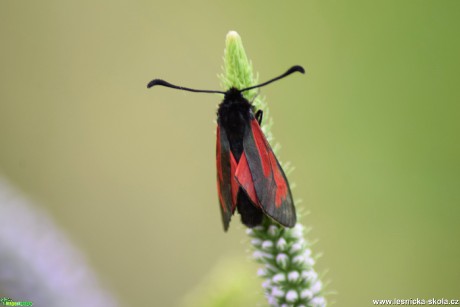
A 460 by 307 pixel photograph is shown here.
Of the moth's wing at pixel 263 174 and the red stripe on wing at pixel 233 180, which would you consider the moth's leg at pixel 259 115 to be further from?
the red stripe on wing at pixel 233 180

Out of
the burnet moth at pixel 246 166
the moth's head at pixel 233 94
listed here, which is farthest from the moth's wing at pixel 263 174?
the moth's head at pixel 233 94

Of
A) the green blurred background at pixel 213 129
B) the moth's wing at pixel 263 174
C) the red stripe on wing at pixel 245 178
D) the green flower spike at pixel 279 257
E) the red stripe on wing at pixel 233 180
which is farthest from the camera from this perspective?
the green blurred background at pixel 213 129

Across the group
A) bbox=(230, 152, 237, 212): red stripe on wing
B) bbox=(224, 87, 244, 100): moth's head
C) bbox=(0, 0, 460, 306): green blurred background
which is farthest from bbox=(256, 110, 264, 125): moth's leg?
bbox=(0, 0, 460, 306): green blurred background

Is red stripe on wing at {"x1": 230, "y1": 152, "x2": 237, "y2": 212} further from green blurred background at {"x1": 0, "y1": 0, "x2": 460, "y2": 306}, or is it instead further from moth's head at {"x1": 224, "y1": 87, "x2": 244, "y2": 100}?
green blurred background at {"x1": 0, "y1": 0, "x2": 460, "y2": 306}

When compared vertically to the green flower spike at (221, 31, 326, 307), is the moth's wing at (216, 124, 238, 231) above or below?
above

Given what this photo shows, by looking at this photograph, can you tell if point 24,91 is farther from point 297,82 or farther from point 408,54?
point 408,54
